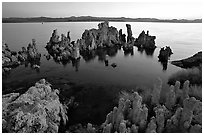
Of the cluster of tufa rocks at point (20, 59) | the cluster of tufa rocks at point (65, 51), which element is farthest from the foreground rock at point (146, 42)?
the cluster of tufa rocks at point (20, 59)

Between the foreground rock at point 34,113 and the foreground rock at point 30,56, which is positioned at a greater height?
the foreground rock at point 30,56

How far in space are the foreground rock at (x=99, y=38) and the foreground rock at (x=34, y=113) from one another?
4342 centimetres

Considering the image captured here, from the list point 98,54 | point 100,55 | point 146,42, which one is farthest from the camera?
point 146,42

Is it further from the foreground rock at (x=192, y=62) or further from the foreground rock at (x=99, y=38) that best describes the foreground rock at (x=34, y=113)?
the foreground rock at (x=99, y=38)

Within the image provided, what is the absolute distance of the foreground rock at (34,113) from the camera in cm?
1639

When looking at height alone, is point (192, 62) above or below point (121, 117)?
above

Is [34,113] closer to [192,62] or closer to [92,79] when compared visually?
[92,79]

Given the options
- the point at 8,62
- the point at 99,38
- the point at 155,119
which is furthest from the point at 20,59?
the point at 155,119

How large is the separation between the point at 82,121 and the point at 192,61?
101 ft

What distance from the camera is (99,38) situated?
71188 mm

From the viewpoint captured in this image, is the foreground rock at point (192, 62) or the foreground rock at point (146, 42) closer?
the foreground rock at point (192, 62)

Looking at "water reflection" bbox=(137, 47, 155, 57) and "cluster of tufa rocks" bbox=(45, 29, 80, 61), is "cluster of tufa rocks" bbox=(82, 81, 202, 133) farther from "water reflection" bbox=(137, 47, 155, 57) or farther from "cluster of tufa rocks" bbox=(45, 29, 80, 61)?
"water reflection" bbox=(137, 47, 155, 57)

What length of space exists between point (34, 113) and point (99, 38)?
5581cm

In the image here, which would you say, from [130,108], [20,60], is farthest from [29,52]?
[130,108]
